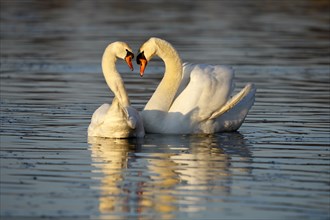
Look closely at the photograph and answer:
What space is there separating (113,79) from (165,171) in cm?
344

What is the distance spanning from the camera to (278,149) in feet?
47.0

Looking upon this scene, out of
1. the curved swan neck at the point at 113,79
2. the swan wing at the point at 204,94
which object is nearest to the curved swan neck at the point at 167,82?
the swan wing at the point at 204,94

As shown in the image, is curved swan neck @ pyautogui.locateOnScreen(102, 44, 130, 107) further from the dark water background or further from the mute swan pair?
the dark water background

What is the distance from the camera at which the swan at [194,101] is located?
1573 centimetres

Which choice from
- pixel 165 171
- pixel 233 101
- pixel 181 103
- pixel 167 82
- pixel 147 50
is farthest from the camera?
pixel 147 50

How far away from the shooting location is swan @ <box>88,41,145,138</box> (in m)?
15.0

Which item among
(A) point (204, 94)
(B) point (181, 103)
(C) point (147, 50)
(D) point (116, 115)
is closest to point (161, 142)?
(D) point (116, 115)

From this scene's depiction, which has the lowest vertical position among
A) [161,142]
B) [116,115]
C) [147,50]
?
[161,142]

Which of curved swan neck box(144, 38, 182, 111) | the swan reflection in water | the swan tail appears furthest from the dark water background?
curved swan neck box(144, 38, 182, 111)

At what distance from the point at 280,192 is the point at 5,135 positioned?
5.09 meters

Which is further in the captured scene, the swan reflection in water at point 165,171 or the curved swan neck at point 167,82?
the curved swan neck at point 167,82

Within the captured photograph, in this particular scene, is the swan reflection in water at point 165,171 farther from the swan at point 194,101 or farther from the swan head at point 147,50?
the swan head at point 147,50

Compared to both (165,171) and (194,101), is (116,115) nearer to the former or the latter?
(194,101)

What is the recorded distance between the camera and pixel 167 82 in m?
16.2
